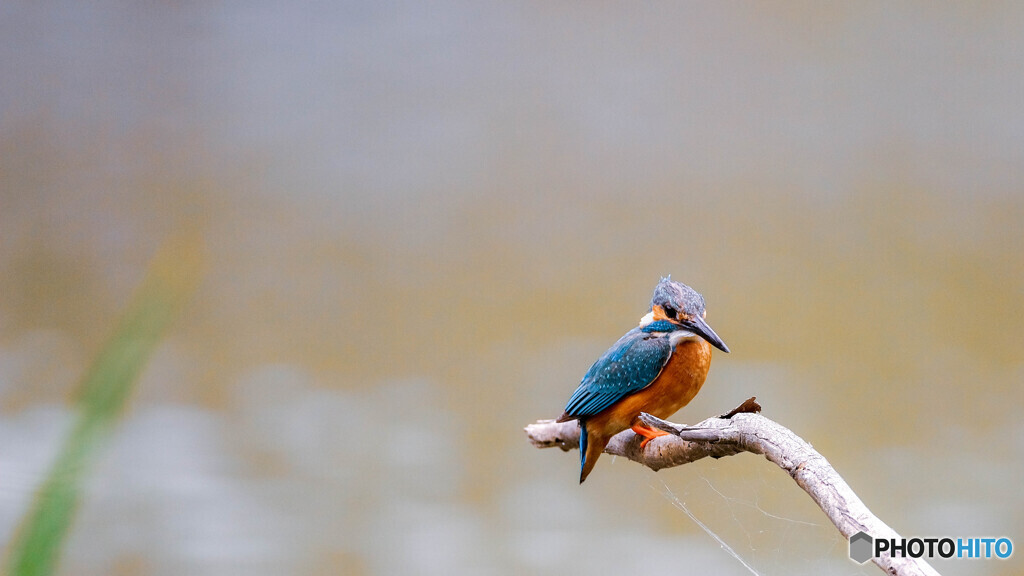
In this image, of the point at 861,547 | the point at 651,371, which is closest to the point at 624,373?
the point at 651,371

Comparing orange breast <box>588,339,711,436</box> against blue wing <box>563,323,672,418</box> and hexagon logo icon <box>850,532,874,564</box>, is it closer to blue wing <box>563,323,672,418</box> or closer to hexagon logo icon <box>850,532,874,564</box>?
blue wing <box>563,323,672,418</box>

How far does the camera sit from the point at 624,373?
3.79 ft

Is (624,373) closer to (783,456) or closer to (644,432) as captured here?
(644,432)

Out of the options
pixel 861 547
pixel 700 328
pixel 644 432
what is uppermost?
pixel 700 328

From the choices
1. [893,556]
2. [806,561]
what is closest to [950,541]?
[893,556]

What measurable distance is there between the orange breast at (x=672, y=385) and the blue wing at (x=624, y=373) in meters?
0.01

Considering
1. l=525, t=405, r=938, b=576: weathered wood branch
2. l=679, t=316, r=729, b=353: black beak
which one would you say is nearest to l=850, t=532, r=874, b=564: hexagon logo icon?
l=525, t=405, r=938, b=576: weathered wood branch

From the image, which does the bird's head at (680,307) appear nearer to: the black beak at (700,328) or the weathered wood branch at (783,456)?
the black beak at (700,328)

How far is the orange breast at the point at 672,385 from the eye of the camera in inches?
46.0

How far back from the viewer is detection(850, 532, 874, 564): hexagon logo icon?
0.74 meters

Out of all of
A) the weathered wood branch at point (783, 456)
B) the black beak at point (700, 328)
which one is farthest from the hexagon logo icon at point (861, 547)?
the black beak at point (700, 328)

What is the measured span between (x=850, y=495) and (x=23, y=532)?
675 mm

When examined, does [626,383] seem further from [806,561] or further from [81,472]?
[806,561]

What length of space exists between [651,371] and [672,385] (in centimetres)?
4
